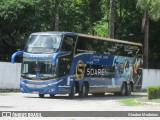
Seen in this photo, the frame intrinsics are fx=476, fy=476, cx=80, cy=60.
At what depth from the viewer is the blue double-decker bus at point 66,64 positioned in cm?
2822

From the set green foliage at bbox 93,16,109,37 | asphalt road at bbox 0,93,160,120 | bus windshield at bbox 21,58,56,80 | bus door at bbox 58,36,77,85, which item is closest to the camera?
asphalt road at bbox 0,93,160,120

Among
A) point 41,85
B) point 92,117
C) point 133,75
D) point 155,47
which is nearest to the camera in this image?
point 92,117

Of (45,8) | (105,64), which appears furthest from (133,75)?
(45,8)

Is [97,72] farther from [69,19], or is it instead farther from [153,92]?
[69,19]

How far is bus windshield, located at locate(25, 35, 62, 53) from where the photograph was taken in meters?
28.2

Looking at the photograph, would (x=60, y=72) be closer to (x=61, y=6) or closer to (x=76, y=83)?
(x=76, y=83)

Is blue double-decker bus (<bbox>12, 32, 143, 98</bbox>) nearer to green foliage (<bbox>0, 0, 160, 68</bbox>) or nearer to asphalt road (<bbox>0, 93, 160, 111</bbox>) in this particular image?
asphalt road (<bbox>0, 93, 160, 111</bbox>)

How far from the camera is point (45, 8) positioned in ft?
163

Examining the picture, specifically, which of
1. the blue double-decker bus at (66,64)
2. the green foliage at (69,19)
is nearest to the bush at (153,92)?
the blue double-decker bus at (66,64)

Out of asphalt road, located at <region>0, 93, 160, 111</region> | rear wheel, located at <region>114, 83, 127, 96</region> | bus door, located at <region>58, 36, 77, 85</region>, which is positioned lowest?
rear wheel, located at <region>114, 83, 127, 96</region>

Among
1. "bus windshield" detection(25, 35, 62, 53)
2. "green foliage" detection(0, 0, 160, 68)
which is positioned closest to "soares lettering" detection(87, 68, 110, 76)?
"bus windshield" detection(25, 35, 62, 53)

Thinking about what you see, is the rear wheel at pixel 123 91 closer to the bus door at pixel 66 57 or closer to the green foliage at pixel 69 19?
the green foliage at pixel 69 19

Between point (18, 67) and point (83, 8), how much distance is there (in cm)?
2301

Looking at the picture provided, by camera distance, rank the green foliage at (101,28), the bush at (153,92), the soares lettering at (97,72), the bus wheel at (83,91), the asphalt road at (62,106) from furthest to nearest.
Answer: the green foliage at (101,28)
the soares lettering at (97,72)
the bus wheel at (83,91)
the bush at (153,92)
the asphalt road at (62,106)
